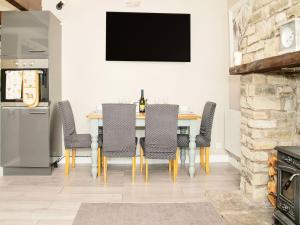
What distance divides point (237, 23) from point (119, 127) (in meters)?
2.33

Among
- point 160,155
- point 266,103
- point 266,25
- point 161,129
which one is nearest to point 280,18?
point 266,25

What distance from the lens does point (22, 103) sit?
4.48 m

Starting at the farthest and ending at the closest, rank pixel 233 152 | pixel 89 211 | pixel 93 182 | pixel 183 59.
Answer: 1. pixel 183 59
2. pixel 233 152
3. pixel 93 182
4. pixel 89 211

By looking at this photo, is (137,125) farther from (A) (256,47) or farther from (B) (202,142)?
(A) (256,47)

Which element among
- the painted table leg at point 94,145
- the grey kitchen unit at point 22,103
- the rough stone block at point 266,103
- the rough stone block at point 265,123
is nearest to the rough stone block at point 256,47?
the rough stone block at point 266,103

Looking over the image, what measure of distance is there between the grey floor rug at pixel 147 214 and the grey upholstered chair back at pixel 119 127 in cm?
93

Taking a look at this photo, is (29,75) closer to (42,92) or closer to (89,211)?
(42,92)

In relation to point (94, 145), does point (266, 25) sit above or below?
above

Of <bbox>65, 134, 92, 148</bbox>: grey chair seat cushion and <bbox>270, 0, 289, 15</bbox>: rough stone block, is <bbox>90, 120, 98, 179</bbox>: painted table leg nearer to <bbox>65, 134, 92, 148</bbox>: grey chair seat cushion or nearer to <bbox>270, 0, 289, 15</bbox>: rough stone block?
<bbox>65, 134, 92, 148</bbox>: grey chair seat cushion

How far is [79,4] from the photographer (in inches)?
205

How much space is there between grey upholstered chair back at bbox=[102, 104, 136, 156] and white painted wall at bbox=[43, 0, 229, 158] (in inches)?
48.8

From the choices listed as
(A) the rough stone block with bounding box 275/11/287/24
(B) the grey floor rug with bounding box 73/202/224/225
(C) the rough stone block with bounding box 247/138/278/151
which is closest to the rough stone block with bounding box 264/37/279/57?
(A) the rough stone block with bounding box 275/11/287/24

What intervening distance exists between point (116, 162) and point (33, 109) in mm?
1553

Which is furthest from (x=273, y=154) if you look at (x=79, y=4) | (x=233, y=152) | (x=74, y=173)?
(x=79, y=4)
